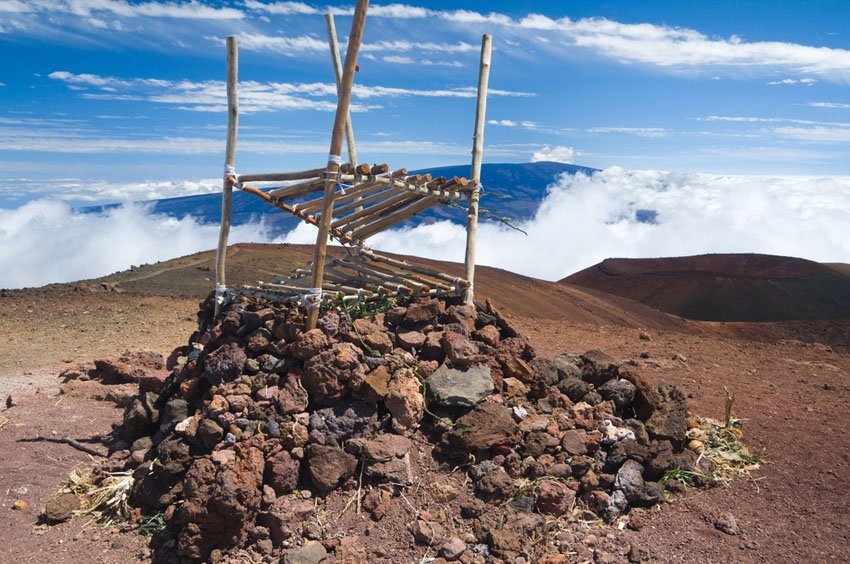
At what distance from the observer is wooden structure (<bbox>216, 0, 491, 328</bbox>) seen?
17.4 feet

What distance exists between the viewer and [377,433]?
5090 millimetres

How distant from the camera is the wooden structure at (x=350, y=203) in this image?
5.31 metres

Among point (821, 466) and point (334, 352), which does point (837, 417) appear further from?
point (334, 352)

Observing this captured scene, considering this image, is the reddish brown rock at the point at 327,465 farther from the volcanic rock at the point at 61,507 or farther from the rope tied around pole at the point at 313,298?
the volcanic rock at the point at 61,507

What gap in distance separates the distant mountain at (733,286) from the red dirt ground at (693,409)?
67.5 feet

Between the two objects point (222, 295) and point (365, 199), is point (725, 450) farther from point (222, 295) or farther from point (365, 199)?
point (222, 295)

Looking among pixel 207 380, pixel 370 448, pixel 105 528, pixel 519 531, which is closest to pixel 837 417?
pixel 519 531

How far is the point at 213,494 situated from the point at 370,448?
1099 mm

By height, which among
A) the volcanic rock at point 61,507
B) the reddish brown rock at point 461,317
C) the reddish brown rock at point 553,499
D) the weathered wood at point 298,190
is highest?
the weathered wood at point 298,190

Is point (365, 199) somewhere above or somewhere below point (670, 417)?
above

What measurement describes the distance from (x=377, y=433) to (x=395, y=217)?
2419mm

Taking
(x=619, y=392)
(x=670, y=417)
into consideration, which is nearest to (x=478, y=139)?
(x=619, y=392)

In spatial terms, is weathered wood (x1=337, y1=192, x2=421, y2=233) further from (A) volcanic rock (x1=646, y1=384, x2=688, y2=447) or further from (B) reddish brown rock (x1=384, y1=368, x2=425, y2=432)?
(A) volcanic rock (x1=646, y1=384, x2=688, y2=447)

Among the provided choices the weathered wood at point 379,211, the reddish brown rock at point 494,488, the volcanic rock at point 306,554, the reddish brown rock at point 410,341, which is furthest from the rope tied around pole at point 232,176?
the reddish brown rock at point 494,488
